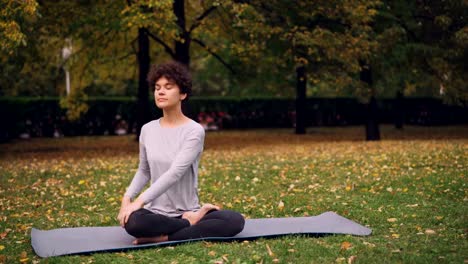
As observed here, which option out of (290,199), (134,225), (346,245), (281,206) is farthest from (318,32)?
(134,225)

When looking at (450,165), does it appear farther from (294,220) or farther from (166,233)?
(166,233)

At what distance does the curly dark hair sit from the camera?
20.4ft

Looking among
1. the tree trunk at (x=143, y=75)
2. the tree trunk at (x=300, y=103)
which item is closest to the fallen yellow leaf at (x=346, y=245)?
the tree trunk at (x=143, y=75)

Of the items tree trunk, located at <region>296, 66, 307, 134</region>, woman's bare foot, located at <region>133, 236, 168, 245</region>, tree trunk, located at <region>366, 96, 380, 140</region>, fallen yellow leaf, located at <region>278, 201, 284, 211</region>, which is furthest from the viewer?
tree trunk, located at <region>296, 66, 307, 134</region>

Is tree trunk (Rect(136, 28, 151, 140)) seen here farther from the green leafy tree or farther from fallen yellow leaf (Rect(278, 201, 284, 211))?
fallen yellow leaf (Rect(278, 201, 284, 211))

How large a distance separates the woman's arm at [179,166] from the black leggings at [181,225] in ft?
0.87

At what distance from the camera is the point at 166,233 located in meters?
6.23

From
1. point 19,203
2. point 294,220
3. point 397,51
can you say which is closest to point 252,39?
point 397,51

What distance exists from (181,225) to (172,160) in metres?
0.63

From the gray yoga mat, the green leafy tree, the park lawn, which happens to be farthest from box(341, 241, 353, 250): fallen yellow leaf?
the green leafy tree

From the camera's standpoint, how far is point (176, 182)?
6.12 metres

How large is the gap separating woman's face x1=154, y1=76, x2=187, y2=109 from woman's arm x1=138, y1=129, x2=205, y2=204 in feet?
1.15

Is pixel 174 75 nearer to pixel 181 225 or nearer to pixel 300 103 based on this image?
pixel 181 225

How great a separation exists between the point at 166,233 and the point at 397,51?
15.2 m
